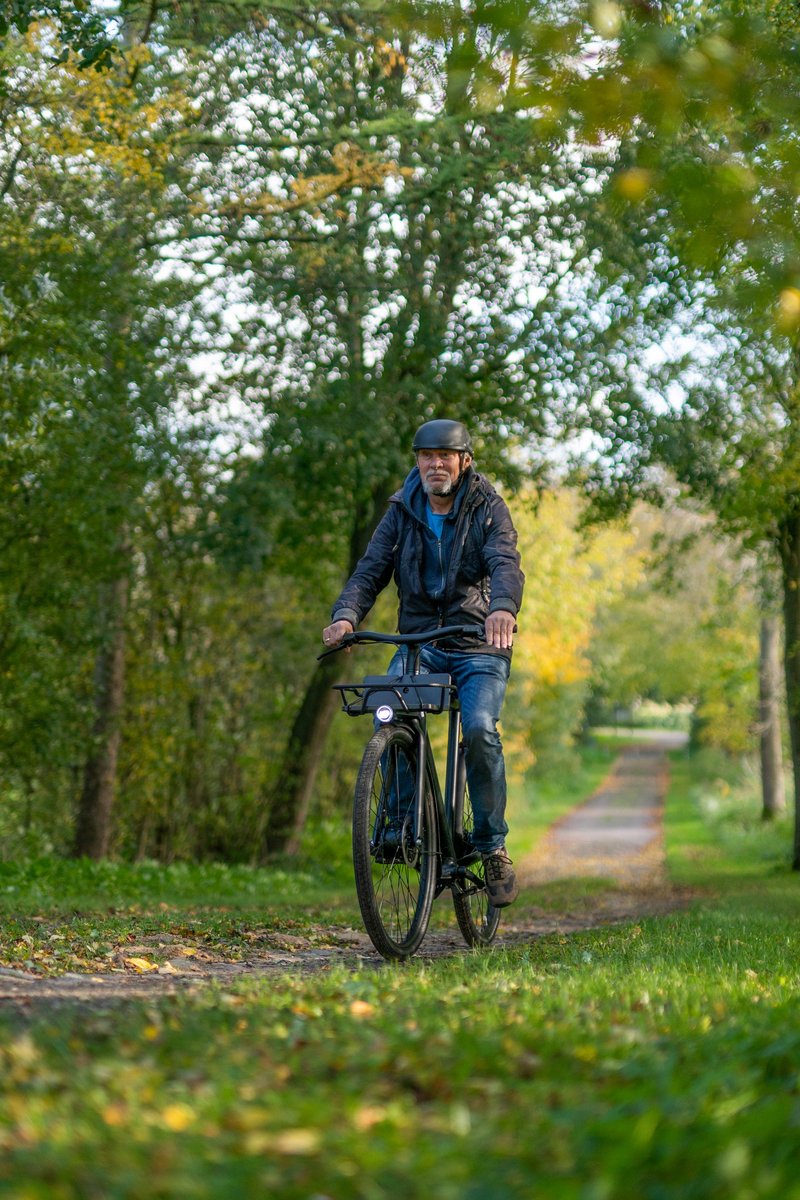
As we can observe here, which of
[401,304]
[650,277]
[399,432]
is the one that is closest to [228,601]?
[399,432]

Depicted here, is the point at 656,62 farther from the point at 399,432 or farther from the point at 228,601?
the point at 228,601

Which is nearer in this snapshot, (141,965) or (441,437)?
(141,965)

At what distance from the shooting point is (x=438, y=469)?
667 centimetres

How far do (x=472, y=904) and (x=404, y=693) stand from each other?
4.71 feet

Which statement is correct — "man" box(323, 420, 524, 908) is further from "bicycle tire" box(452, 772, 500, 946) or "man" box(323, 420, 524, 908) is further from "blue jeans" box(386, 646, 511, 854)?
"bicycle tire" box(452, 772, 500, 946)

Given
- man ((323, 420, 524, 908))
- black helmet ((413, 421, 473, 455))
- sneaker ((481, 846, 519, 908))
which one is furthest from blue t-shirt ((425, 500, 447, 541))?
sneaker ((481, 846, 519, 908))

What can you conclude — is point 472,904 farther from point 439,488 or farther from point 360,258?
point 360,258

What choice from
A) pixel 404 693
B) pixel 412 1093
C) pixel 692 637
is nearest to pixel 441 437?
pixel 404 693

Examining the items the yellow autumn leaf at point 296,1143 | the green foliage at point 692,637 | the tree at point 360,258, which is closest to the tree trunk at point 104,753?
the tree at point 360,258

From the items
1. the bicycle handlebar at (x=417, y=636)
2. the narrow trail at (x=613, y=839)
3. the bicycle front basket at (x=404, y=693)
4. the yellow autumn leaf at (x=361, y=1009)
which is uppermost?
the bicycle handlebar at (x=417, y=636)

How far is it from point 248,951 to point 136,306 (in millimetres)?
8194

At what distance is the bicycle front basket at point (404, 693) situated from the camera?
245 inches

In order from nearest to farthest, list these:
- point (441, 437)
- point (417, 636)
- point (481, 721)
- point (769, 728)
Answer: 1. point (417, 636)
2. point (481, 721)
3. point (441, 437)
4. point (769, 728)

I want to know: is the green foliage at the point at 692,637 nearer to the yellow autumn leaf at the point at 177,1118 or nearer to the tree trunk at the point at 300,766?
the tree trunk at the point at 300,766
